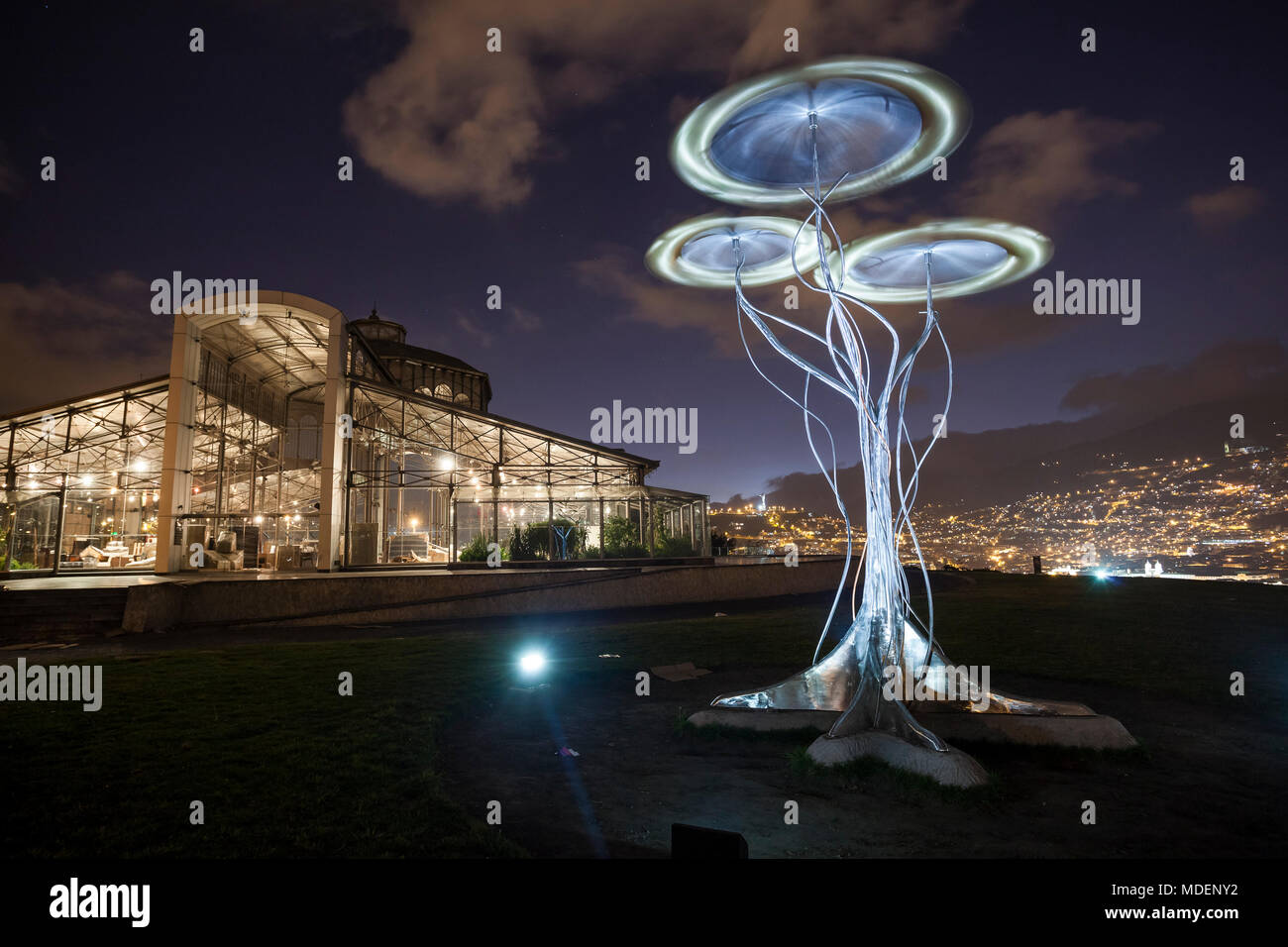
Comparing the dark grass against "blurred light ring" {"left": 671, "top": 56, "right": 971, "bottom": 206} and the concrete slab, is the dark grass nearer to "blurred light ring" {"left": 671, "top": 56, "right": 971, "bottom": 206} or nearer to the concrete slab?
the concrete slab

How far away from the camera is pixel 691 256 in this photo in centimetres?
762

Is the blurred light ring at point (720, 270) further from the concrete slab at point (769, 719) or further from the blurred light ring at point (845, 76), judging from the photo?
the concrete slab at point (769, 719)

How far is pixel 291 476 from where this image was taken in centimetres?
2903

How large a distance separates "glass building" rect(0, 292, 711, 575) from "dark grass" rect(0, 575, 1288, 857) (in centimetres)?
964

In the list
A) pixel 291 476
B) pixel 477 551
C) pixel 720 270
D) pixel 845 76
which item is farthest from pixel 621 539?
pixel 845 76

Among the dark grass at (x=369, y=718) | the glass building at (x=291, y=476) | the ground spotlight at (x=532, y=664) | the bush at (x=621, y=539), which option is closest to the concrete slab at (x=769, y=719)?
the dark grass at (x=369, y=718)

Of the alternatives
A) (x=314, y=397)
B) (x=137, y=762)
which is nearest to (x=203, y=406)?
(x=314, y=397)

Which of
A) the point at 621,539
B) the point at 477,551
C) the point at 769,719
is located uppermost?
the point at 621,539

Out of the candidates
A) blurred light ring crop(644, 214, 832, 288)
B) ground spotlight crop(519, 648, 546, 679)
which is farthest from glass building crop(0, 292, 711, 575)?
blurred light ring crop(644, 214, 832, 288)

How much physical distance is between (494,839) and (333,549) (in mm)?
19844

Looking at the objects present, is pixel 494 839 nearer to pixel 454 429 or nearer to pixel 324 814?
pixel 324 814

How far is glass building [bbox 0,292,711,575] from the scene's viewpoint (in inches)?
875

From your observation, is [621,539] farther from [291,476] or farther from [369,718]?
[369,718]

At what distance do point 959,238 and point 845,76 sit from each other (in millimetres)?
2291
